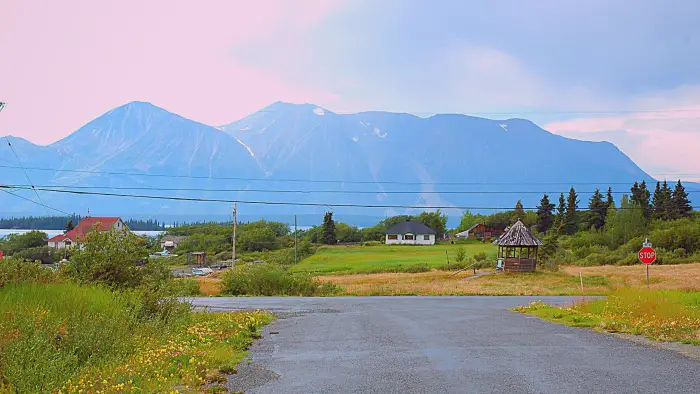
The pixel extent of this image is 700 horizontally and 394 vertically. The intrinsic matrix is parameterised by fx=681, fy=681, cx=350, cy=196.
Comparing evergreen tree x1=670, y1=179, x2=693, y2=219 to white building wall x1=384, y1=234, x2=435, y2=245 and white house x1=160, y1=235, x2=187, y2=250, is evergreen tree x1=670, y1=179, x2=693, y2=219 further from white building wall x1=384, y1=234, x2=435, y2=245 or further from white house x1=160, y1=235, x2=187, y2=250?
white house x1=160, y1=235, x2=187, y2=250

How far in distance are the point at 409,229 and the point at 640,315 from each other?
4573 inches

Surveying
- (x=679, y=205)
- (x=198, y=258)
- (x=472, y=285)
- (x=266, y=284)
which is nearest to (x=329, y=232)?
(x=198, y=258)

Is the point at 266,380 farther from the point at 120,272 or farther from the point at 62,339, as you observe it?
the point at 120,272

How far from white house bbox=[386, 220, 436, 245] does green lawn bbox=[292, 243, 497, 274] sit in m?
21.1

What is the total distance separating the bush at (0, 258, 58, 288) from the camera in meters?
13.5

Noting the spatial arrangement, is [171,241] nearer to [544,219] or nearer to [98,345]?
[544,219]

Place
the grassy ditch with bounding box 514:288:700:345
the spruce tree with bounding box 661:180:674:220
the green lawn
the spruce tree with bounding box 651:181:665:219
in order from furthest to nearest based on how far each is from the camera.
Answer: the spruce tree with bounding box 651:181:665:219 < the spruce tree with bounding box 661:180:674:220 < the green lawn < the grassy ditch with bounding box 514:288:700:345

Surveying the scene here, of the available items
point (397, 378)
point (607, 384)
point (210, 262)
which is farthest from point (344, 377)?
point (210, 262)

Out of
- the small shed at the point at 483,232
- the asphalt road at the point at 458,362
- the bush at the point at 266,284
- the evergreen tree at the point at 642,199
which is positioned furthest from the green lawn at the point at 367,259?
the asphalt road at the point at 458,362

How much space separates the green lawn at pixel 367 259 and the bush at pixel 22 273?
136ft

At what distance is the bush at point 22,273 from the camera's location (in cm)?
1345

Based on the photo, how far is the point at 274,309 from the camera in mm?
24078

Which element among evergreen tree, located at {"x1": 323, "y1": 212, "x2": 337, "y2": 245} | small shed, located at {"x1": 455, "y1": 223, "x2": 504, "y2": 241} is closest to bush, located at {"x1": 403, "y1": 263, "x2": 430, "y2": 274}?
evergreen tree, located at {"x1": 323, "y1": 212, "x2": 337, "y2": 245}

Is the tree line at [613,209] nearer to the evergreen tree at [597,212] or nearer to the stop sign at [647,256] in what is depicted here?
the evergreen tree at [597,212]
